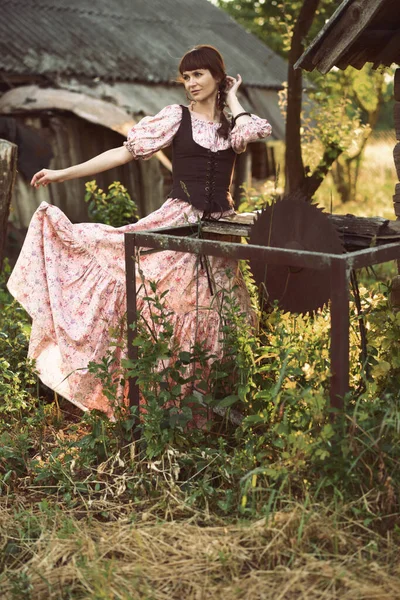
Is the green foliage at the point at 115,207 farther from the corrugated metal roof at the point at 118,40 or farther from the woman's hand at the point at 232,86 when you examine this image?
the corrugated metal roof at the point at 118,40

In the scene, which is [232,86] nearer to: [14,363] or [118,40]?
[14,363]

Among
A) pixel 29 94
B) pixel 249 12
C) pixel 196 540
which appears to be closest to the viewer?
pixel 196 540

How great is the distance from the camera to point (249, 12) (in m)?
17.1

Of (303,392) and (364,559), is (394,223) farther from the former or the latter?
(364,559)

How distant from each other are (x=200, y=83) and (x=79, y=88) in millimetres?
6372

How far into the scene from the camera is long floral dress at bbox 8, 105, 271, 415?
4777 millimetres

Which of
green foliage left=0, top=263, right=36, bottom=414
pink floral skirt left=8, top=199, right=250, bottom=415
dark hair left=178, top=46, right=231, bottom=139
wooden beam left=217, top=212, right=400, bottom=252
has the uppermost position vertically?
dark hair left=178, top=46, right=231, bottom=139

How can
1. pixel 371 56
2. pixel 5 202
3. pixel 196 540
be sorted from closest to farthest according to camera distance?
1. pixel 196 540
2. pixel 371 56
3. pixel 5 202

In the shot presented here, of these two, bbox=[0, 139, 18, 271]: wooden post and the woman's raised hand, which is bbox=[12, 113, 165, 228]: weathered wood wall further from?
the woman's raised hand

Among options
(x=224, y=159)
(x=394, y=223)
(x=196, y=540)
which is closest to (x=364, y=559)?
(x=196, y=540)

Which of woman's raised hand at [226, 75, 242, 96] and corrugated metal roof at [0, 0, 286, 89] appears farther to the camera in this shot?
corrugated metal roof at [0, 0, 286, 89]

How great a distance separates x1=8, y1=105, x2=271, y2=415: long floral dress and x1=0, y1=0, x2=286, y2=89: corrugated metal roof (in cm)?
461

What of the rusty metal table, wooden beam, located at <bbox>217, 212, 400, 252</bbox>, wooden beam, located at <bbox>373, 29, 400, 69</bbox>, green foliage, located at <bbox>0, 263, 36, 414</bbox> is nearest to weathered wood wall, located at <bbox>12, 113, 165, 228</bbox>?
green foliage, located at <bbox>0, 263, 36, 414</bbox>

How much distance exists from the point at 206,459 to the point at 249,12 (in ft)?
47.4
